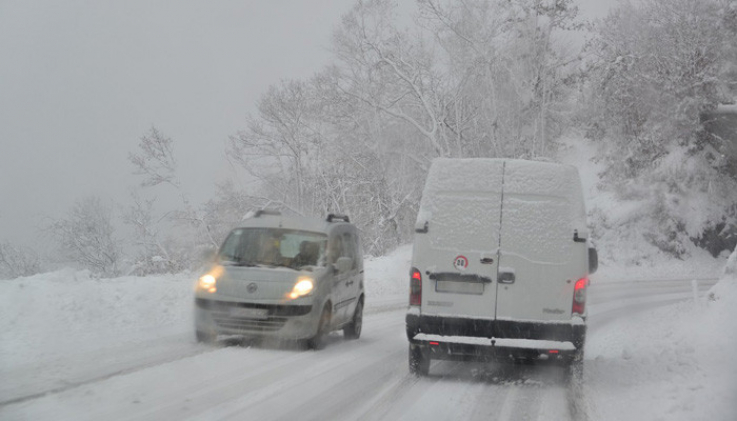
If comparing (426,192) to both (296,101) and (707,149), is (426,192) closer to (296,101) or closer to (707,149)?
(296,101)

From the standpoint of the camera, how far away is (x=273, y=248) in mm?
10414

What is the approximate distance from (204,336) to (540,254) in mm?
4827

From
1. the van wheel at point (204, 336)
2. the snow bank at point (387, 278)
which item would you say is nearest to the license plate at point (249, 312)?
the van wheel at point (204, 336)

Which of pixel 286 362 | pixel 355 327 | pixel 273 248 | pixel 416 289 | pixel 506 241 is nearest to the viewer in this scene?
pixel 506 241

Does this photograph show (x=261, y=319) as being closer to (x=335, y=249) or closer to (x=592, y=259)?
(x=335, y=249)

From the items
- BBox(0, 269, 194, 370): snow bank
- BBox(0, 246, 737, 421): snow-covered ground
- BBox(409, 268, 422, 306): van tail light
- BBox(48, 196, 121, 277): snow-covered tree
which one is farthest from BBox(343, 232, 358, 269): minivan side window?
BBox(48, 196, 121, 277): snow-covered tree

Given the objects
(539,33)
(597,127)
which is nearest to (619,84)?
(597,127)

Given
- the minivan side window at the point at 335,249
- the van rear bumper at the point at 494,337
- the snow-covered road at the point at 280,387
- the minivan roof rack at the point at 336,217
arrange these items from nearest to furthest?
1. the snow-covered road at the point at 280,387
2. the van rear bumper at the point at 494,337
3. the minivan side window at the point at 335,249
4. the minivan roof rack at the point at 336,217

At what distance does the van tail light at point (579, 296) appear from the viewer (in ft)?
25.2

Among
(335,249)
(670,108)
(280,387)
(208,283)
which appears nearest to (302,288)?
(208,283)

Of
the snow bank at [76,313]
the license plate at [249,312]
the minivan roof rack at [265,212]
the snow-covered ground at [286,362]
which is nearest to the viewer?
the snow-covered ground at [286,362]

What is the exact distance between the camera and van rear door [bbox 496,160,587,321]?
7680 mm

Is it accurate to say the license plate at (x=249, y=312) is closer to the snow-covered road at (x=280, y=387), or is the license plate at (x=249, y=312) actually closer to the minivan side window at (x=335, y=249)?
the snow-covered road at (x=280, y=387)

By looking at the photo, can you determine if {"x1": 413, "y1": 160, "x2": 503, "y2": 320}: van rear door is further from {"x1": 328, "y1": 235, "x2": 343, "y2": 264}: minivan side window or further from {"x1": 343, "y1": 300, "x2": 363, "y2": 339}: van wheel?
{"x1": 343, "y1": 300, "x2": 363, "y2": 339}: van wheel
